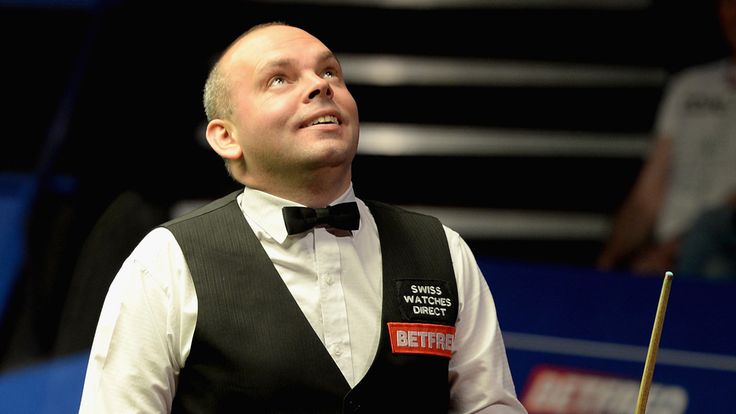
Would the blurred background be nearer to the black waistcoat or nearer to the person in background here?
the person in background

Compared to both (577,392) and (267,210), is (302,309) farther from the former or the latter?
(577,392)

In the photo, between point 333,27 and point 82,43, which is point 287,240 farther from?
point 333,27

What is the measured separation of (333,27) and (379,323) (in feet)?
8.81

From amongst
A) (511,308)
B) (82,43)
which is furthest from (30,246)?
→ (511,308)

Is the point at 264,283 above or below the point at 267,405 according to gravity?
above

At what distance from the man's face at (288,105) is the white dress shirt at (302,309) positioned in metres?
0.09

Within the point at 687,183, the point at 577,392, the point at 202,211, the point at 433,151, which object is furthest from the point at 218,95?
the point at 433,151

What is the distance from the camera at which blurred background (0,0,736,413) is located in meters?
3.13

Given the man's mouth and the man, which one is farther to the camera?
the man's mouth

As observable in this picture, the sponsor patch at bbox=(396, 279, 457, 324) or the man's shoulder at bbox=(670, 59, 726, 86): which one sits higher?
the man's shoulder at bbox=(670, 59, 726, 86)

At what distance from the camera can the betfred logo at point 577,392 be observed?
3088mm

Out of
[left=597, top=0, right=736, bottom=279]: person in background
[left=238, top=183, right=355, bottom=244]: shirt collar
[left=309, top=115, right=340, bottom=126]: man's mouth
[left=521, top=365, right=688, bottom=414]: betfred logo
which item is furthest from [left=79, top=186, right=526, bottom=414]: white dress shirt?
[left=597, top=0, right=736, bottom=279]: person in background

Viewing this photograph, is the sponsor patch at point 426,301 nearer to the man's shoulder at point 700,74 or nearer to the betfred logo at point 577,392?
the betfred logo at point 577,392

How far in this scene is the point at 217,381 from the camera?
5.89ft
